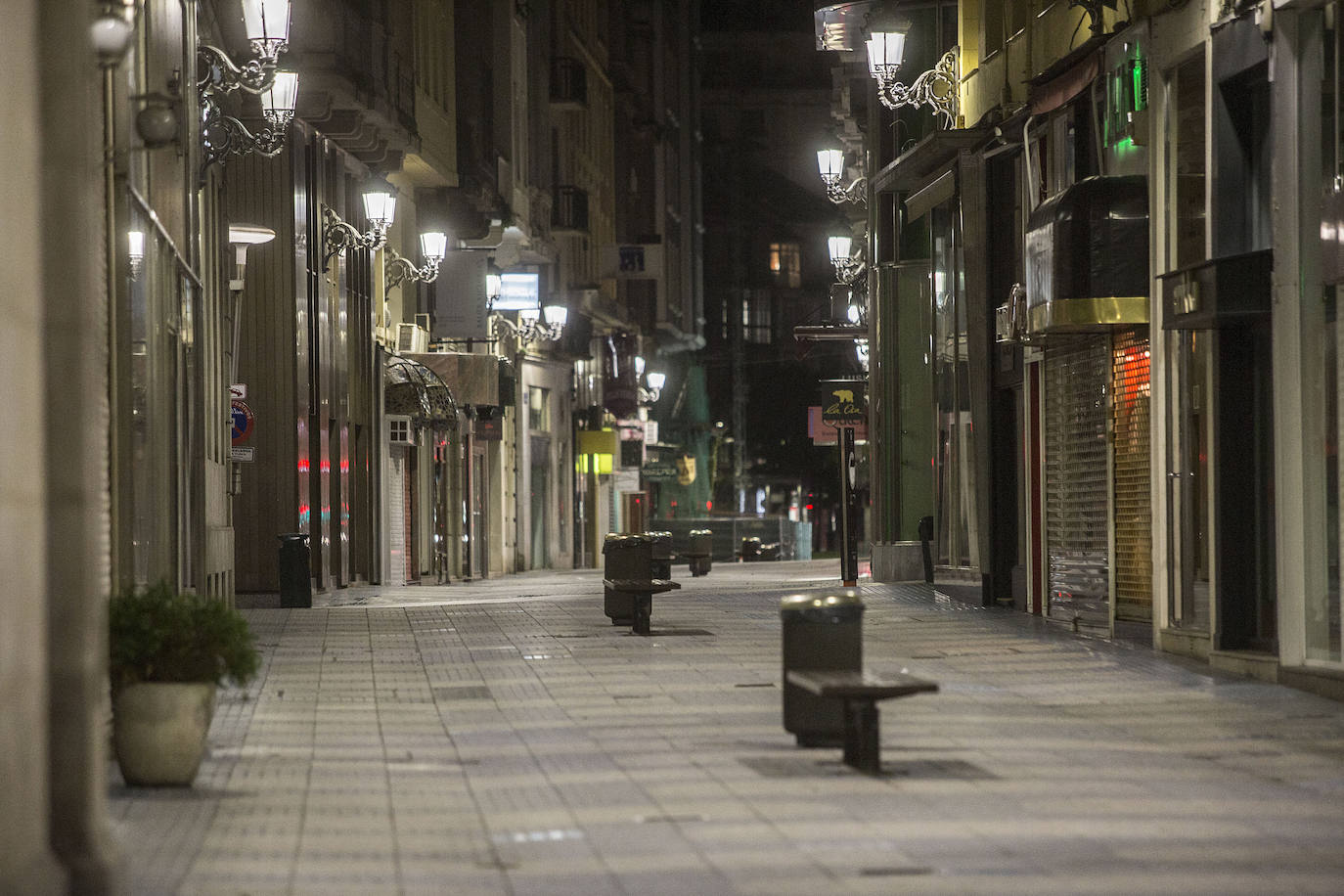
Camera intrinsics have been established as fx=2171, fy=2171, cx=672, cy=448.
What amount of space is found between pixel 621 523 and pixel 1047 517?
45362mm

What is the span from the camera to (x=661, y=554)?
98.9ft

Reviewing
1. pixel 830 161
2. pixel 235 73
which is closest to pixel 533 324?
pixel 830 161

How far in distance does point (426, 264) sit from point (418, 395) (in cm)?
245

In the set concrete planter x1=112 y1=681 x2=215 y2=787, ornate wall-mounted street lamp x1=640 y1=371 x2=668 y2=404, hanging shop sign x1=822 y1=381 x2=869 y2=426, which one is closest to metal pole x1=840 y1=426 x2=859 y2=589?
hanging shop sign x1=822 y1=381 x2=869 y2=426

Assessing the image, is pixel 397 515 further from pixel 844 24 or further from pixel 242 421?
pixel 242 421

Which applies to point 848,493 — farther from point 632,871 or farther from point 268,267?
point 632,871

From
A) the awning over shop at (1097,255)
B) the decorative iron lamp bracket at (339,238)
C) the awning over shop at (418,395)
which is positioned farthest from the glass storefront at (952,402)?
the awning over shop at (418,395)

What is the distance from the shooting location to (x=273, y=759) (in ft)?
40.3

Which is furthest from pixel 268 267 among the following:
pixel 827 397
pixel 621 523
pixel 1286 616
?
pixel 621 523

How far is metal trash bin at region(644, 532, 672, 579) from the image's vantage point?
93.9 ft

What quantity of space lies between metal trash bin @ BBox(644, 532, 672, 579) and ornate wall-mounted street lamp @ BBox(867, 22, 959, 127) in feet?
20.9

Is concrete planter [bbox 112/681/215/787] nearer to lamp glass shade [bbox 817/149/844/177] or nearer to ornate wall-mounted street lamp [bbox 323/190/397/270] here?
ornate wall-mounted street lamp [bbox 323/190/397/270]

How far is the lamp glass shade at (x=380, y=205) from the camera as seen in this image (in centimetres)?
3062

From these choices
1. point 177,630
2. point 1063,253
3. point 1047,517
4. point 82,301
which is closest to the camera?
Result: point 82,301
